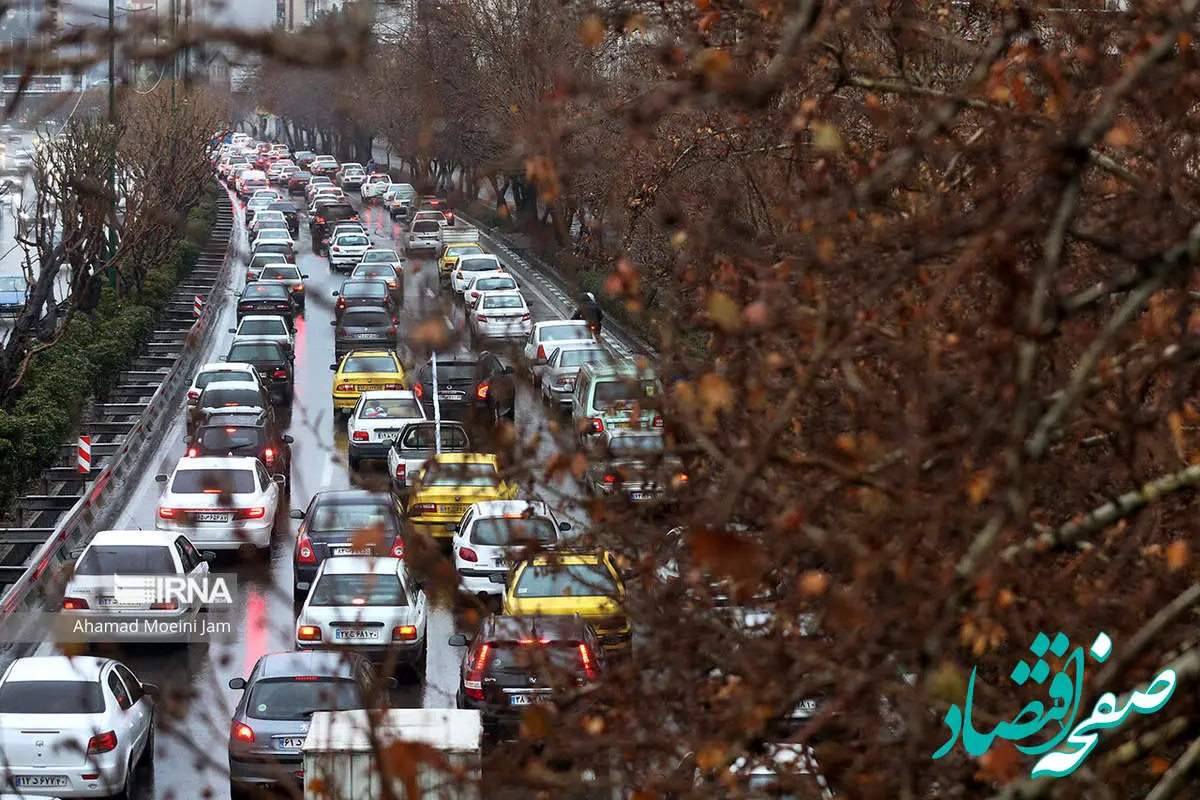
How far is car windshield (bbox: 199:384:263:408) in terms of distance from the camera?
29359 millimetres

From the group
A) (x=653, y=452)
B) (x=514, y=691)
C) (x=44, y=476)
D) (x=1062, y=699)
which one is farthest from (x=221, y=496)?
(x=44, y=476)

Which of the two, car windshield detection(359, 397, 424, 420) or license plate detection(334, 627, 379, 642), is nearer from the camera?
license plate detection(334, 627, 379, 642)

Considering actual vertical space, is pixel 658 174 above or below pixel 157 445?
above

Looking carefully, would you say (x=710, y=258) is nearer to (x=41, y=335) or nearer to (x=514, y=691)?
(x=514, y=691)

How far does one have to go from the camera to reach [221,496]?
6031 millimetres

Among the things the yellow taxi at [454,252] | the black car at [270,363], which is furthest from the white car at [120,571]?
the yellow taxi at [454,252]

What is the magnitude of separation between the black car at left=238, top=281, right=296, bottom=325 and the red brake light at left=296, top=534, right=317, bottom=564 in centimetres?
2431

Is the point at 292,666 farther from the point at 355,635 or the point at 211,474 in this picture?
the point at 211,474

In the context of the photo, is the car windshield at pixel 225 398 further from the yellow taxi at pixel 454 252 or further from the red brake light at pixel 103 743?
the yellow taxi at pixel 454 252

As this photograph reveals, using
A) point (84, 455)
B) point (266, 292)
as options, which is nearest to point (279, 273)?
point (266, 292)

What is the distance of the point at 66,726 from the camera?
13.6 m

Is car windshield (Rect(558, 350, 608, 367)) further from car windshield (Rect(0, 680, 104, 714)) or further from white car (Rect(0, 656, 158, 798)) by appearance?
car windshield (Rect(0, 680, 104, 714))

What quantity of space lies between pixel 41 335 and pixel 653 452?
2603 cm

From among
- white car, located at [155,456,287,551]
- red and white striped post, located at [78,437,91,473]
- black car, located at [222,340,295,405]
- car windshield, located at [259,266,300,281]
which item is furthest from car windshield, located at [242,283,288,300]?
white car, located at [155,456,287,551]
